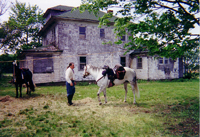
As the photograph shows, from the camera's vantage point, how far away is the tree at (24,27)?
75.8 feet

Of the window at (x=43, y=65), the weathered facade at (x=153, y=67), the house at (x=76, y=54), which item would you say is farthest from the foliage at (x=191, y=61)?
the window at (x=43, y=65)

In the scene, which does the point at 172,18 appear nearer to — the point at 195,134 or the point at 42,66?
the point at 195,134

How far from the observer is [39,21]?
2612 centimetres

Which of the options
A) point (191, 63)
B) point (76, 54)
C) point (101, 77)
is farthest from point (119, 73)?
point (191, 63)

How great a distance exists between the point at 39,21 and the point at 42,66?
518 inches

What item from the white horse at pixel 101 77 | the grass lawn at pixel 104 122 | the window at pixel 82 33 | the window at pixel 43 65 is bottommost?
the grass lawn at pixel 104 122

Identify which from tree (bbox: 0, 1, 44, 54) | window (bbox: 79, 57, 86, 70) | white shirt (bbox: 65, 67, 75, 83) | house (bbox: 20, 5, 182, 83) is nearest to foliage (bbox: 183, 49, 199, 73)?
house (bbox: 20, 5, 182, 83)

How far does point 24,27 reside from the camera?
952 inches

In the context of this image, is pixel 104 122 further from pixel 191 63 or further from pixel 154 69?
pixel 191 63

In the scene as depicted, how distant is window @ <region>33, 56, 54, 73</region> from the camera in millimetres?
16125

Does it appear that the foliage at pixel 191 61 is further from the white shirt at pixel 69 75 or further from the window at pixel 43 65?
the white shirt at pixel 69 75

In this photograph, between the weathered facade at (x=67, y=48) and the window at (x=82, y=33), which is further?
the window at (x=82, y=33)

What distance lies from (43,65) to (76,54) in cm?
373

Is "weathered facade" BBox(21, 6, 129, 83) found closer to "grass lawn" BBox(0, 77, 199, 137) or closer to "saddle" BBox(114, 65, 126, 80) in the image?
"saddle" BBox(114, 65, 126, 80)
